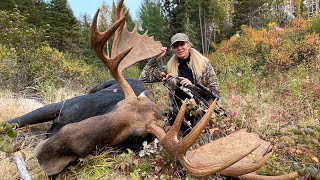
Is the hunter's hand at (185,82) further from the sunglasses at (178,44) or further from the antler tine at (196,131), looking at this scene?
the antler tine at (196,131)

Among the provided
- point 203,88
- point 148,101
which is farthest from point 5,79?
point 148,101

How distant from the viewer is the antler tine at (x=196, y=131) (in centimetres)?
213

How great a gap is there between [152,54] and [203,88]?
27.7 inches

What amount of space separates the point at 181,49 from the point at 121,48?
721mm

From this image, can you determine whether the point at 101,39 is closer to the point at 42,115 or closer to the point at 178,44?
the point at 42,115

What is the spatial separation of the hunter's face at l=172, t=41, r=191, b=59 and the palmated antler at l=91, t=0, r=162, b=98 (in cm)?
20

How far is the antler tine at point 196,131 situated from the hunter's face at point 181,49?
2.23 meters

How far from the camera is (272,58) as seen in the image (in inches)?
475

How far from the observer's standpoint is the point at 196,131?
86.3 inches

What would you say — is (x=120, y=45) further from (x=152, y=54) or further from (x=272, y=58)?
(x=272, y=58)

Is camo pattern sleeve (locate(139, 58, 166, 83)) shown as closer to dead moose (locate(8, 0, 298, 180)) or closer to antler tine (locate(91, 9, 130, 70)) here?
antler tine (locate(91, 9, 130, 70))

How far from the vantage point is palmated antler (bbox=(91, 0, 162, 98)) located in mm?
3156

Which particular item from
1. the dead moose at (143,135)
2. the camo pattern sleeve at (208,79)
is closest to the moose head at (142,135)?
the dead moose at (143,135)

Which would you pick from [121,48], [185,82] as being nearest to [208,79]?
[185,82]
